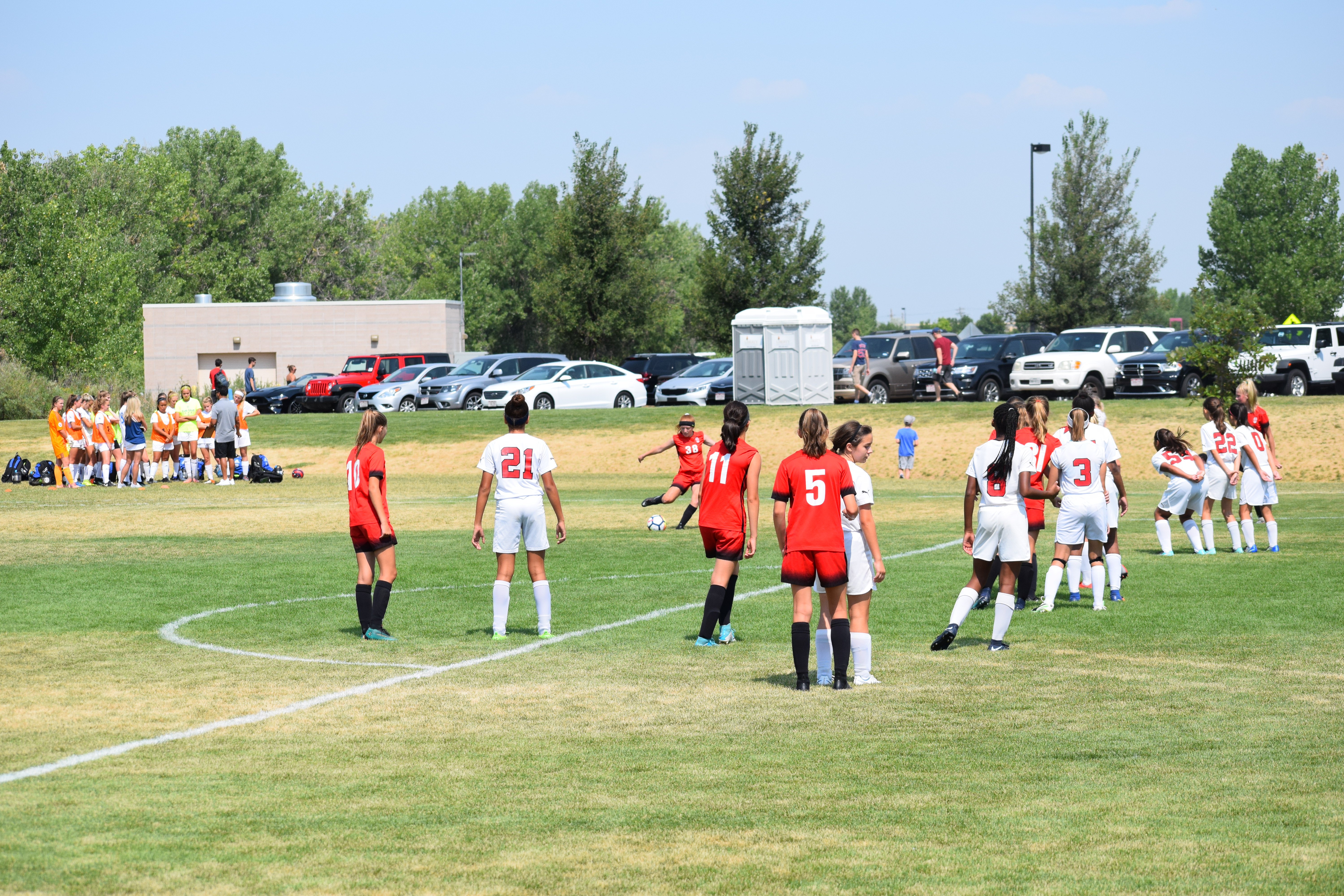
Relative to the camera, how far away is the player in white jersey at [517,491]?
10.4m

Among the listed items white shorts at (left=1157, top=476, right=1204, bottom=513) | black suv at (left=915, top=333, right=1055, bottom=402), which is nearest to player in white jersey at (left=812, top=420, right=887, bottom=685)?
white shorts at (left=1157, top=476, right=1204, bottom=513)

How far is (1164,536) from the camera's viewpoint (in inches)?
637

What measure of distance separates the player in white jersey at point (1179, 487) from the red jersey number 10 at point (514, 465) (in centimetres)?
762

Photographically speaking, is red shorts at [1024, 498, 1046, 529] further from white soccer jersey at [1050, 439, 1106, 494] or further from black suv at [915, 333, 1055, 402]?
black suv at [915, 333, 1055, 402]

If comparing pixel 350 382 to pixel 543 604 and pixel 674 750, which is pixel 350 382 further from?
pixel 674 750

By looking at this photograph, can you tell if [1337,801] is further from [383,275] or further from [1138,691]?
[383,275]

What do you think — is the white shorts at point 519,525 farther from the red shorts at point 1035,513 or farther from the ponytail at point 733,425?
the red shorts at point 1035,513

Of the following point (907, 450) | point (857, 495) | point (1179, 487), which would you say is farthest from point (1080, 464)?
point (907, 450)

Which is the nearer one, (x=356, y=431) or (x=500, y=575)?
(x=500, y=575)

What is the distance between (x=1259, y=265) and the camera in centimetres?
7394

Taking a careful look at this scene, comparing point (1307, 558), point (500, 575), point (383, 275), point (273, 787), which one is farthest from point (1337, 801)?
point (383, 275)

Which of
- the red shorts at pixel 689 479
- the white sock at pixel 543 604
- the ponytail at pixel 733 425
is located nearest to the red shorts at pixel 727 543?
the ponytail at pixel 733 425

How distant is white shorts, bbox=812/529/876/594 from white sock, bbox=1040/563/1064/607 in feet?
12.5

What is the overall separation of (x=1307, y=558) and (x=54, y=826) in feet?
45.4
